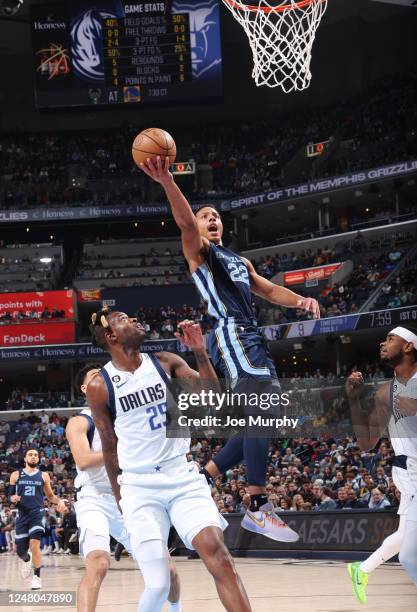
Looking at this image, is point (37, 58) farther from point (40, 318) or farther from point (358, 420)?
point (358, 420)

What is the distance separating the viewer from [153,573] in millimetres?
5945

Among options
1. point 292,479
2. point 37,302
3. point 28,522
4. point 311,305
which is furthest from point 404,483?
point 37,302

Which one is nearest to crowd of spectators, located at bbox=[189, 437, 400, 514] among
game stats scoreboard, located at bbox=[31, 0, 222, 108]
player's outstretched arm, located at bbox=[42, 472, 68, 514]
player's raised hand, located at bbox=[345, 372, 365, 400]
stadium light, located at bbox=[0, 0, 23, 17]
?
player's outstretched arm, located at bbox=[42, 472, 68, 514]

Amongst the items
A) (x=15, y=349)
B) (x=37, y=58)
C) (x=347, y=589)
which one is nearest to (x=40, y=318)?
(x=15, y=349)

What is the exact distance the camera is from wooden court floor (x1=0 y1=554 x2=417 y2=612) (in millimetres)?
10203

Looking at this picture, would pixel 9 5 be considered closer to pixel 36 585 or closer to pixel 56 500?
pixel 56 500

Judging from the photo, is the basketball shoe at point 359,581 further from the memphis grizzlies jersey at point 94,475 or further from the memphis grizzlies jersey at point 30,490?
the memphis grizzlies jersey at point 30,490

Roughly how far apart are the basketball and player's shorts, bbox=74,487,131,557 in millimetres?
3253

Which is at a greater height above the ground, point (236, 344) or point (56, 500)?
point (236, 344)

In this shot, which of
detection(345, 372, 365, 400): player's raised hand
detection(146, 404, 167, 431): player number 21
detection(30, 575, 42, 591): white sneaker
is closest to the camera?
detection(146, 404, 167, 431): player number 21

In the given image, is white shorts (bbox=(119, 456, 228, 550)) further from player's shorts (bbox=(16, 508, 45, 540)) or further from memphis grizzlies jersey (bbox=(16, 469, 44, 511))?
memphis grizzlies jersey (bbox=(16, 469, 44, 511))

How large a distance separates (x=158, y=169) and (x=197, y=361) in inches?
54.2

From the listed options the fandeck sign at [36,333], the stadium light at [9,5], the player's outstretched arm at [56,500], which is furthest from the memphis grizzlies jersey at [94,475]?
the fandeck sign at [36,333]

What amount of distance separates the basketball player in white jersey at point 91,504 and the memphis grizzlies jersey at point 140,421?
1.31 m
